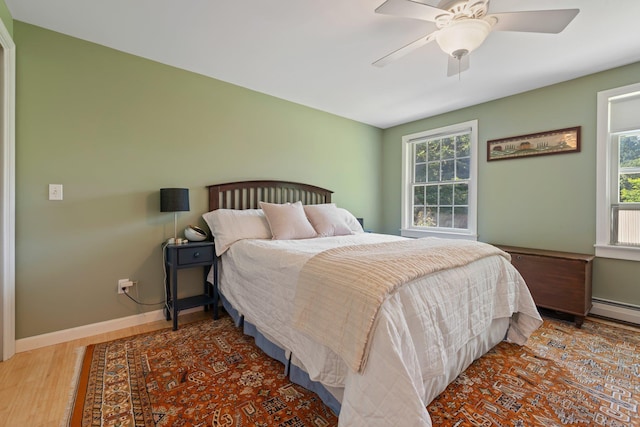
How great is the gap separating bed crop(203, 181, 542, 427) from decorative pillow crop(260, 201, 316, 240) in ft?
0.22

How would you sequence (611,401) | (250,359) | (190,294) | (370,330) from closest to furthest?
(370,330) < (611,401) < (250,359) < (190,294)

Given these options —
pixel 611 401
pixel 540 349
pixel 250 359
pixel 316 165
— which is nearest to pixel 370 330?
pixel 250 359

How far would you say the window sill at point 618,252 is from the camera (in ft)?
8.53

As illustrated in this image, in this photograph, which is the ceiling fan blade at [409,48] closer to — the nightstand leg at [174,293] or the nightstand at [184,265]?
the nightstand at [184,265]

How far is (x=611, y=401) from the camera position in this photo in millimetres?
1573

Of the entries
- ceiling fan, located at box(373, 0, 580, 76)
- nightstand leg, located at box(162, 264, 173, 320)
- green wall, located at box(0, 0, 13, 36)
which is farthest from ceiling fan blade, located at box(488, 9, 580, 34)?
nightstand leg, located at box(162, 264, 173, 320)

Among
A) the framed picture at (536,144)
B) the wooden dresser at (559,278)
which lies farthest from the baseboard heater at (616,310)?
the framed picture at (536,144)

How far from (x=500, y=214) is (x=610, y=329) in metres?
1.44

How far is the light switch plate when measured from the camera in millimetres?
2195

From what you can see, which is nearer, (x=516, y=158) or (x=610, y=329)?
(x=610, y=329)

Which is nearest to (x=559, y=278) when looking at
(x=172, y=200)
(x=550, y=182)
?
(x=550, y=182)

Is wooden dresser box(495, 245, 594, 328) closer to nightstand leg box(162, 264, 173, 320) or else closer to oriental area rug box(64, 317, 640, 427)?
oriental area rug box(64, 317, 640, 427)

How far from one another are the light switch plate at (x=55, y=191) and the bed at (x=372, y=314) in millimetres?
1189

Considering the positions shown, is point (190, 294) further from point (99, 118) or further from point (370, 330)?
point (370, 330)
